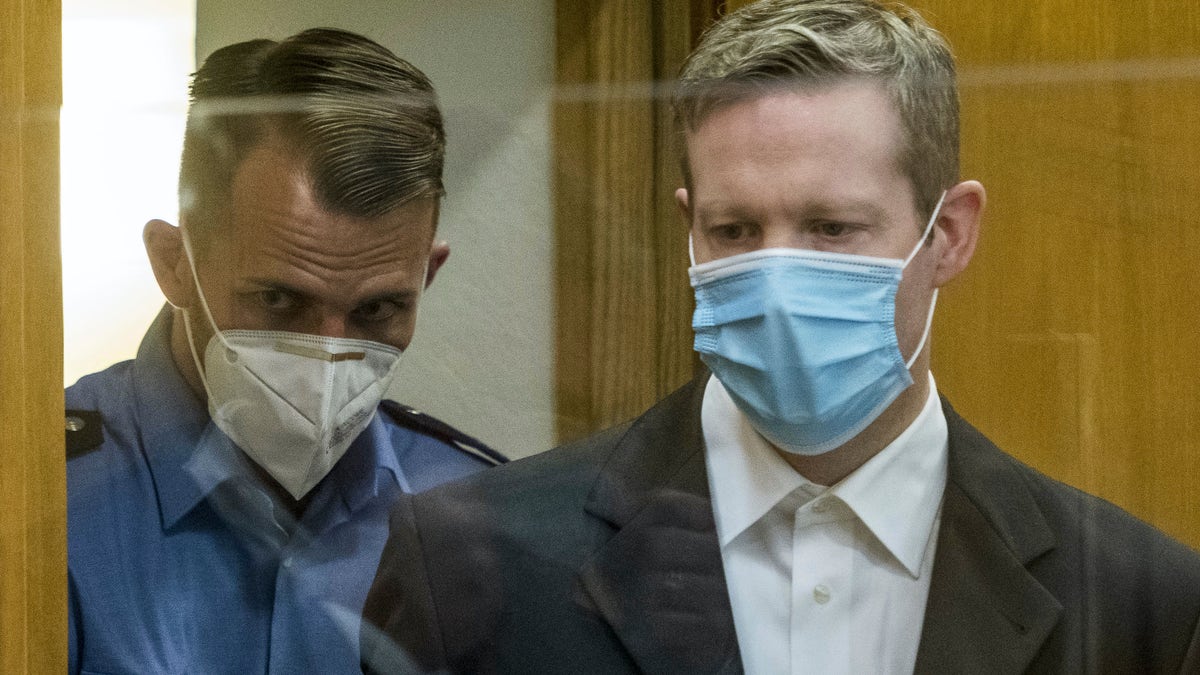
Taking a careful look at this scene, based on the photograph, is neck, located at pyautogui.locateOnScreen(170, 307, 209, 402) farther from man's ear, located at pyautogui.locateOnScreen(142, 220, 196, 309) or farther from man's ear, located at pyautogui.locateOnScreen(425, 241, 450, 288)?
man's ear, located at pyautogui.locateOnScreen(425, 241, 450, 288)

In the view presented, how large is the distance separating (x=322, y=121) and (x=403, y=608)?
0.40 meters

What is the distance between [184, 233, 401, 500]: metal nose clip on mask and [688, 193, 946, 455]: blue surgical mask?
0.27 m

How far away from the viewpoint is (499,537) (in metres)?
1.02

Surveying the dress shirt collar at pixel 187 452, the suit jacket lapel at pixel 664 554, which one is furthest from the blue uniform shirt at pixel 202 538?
the suit jacket lapel at pixel 664 554

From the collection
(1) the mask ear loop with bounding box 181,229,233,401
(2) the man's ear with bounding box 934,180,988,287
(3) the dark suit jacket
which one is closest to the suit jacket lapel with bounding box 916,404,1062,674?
(3) the dark suit jacket

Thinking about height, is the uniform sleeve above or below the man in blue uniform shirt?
below

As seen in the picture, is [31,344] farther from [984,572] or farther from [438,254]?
[984,572]

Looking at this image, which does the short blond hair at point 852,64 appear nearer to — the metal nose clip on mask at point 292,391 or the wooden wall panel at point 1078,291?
the wooden wall panel at point 1078,291

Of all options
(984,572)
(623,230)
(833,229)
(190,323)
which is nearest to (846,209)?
(833,229)

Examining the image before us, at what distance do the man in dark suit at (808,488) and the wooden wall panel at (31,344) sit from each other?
317 millimetres

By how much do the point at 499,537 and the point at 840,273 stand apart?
347 mm

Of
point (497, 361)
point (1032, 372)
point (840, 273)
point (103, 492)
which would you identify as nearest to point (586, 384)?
point (497, 361)

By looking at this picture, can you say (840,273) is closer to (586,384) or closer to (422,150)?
(586,384)

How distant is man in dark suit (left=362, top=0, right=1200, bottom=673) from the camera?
3.04 ft
